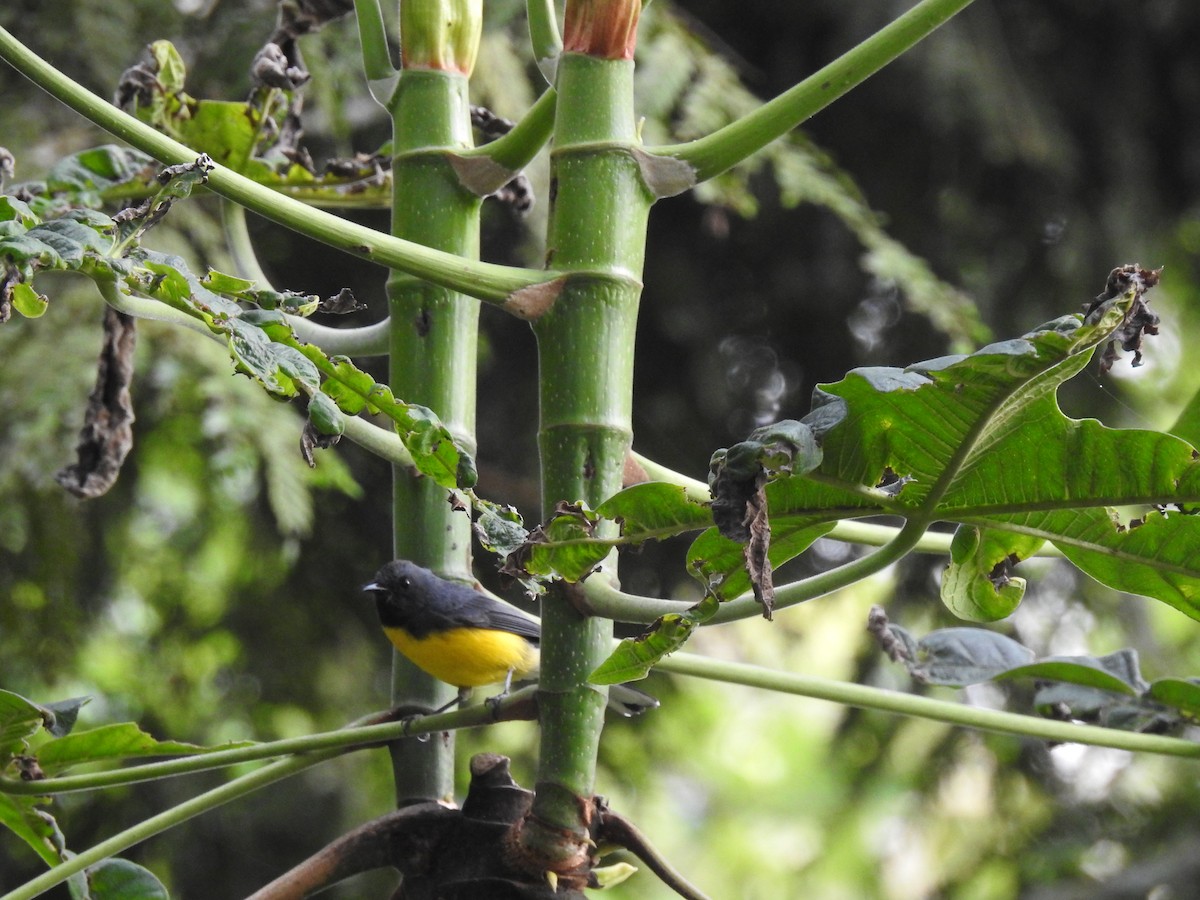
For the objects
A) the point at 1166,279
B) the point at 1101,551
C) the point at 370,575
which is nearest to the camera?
the point at 1101,551

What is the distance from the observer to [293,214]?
1015mm

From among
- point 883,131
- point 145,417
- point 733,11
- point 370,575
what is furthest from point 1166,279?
point 145,417

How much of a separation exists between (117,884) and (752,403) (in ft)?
10.3

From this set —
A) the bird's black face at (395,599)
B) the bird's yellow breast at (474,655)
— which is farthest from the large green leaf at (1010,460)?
the bird's yellow breast at (474,655)

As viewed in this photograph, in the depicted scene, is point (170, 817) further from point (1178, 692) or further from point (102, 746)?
point (1178, 692)

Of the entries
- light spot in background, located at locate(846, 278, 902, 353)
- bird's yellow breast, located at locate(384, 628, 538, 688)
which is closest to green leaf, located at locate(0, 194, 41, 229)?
bird's yellow breast, located at locate(384, 628, 538, 688)

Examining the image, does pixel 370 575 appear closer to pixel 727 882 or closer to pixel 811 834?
pixel 727 882

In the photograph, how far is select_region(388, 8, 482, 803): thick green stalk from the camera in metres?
1.22

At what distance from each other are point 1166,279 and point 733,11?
70.8 inches

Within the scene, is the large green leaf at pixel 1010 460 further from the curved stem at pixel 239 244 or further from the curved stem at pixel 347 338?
the curved stem at pixel 239 244

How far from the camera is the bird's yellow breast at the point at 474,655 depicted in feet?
8.52

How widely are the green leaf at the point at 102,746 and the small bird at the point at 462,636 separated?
720 mm

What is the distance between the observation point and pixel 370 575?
12.3ft

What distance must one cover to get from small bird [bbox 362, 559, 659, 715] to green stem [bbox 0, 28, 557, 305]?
0.98 meters
